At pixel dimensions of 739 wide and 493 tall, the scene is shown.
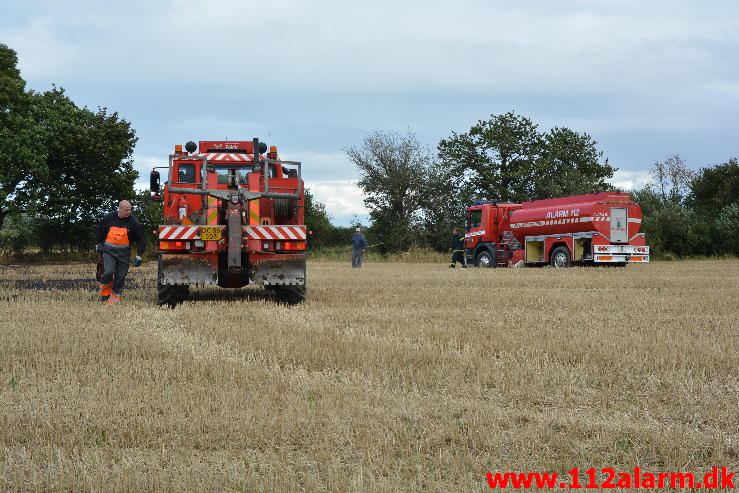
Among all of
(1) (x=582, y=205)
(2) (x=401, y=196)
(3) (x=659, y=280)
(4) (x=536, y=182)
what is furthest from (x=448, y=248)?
(3) (x=659, y=280)

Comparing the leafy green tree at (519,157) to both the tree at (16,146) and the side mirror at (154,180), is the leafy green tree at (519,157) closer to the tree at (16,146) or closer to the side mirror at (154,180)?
the tree at (16,146)

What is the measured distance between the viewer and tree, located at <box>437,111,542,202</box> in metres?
Answer: 53.9

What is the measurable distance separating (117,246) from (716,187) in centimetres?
5056

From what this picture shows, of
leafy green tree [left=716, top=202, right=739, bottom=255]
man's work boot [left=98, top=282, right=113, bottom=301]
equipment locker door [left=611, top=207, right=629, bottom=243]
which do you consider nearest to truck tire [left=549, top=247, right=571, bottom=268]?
equipment locker door [left=611, top=207, right=629, bottom=243]

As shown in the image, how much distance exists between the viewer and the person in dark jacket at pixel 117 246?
40.1 feet

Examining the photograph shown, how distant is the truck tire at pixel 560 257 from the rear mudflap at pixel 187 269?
2001cm

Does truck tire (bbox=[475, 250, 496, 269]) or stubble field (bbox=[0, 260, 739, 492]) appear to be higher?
truck tire (bbox=[475, 250, 496, 269])

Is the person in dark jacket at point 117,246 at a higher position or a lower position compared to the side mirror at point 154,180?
lower

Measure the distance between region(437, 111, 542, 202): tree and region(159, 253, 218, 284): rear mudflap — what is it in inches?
1719

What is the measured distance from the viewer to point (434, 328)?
8.62 m

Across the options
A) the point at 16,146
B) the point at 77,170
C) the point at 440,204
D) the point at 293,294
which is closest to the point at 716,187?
the point at 440,204

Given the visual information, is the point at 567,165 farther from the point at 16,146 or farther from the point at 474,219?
the point at 16,146

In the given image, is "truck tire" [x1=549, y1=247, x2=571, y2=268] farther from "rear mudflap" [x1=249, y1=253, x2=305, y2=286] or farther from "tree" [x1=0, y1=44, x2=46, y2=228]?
"tree" [x1=0, y1=44, x2=46, y2=228]

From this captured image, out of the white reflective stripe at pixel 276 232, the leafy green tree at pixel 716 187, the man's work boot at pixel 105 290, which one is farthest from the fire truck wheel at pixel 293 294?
the leafy green tree at pixel 716 187
